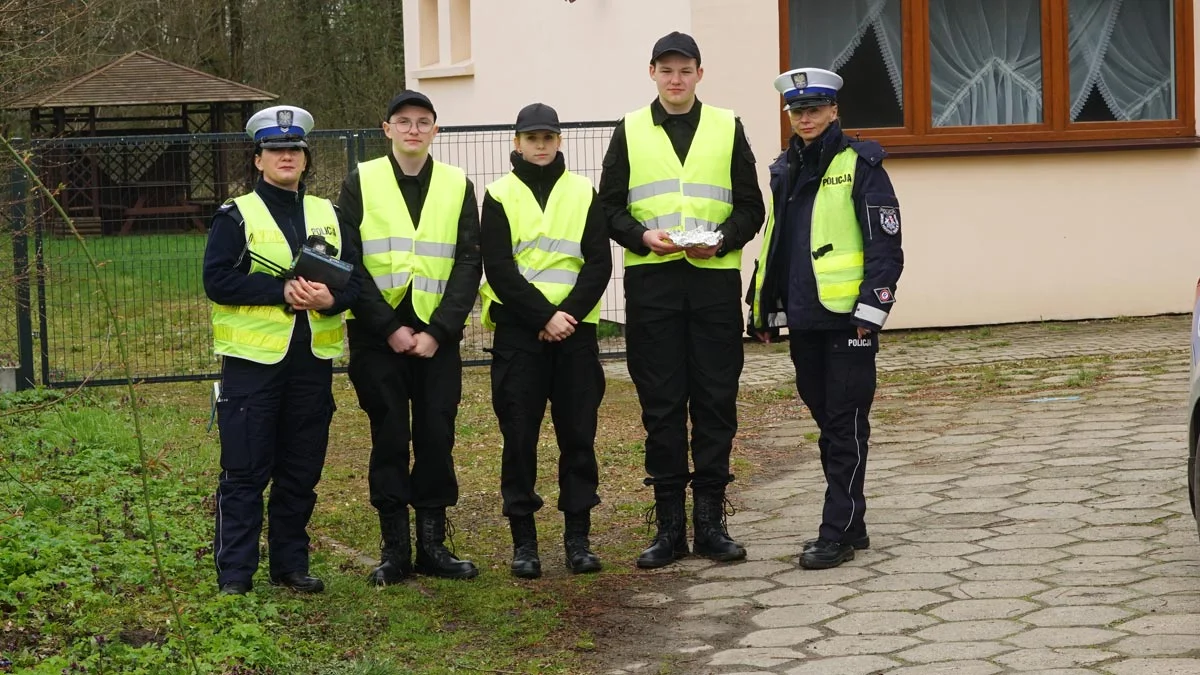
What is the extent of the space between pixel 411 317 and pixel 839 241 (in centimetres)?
180

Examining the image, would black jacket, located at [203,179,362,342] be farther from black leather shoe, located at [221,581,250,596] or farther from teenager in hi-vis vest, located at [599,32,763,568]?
teenager in hi-vis vest, located at [599,32,763,568]

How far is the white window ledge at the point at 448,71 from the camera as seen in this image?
19.2 metres

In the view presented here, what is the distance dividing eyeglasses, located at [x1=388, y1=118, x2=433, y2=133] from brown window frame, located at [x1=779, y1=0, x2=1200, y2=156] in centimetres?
720

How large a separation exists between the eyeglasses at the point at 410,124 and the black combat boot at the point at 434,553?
61.9 inches

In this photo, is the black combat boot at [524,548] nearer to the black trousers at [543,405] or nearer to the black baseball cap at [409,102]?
the black trousers at [543,405]

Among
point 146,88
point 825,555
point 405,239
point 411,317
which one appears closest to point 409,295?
point 411,317

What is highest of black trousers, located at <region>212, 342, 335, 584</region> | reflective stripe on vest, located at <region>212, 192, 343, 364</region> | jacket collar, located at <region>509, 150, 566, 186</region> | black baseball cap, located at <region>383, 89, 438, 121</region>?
black baseball cap, located at <region>383, 89, 438, 121</region>

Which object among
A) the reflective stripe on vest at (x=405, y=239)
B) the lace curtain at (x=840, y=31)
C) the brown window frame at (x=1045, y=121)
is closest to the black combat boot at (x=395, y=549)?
the reflective stripe on vest at (x=405, y=239)

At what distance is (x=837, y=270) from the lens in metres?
6.73

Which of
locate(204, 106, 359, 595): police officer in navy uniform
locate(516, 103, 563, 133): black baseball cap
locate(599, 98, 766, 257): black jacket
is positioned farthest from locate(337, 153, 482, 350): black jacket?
locate(599, 98, 766, 257): black jacket

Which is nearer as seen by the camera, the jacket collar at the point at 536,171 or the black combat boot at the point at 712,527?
the jacket collar at the point at 536,171

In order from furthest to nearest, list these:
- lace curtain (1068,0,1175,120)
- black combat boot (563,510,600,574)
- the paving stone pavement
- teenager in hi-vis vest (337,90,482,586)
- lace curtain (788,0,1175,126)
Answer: lace curtain (1068,0,1175,120) < lace curtain (788,0,1175,126) < black combat boot (563,510,600,574) < teenager in hi-vis vest (337,90,482,586) < the paving stone pavement

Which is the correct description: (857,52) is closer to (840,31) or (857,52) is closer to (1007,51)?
(840,31)

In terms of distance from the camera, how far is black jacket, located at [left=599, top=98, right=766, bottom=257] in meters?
6.87
